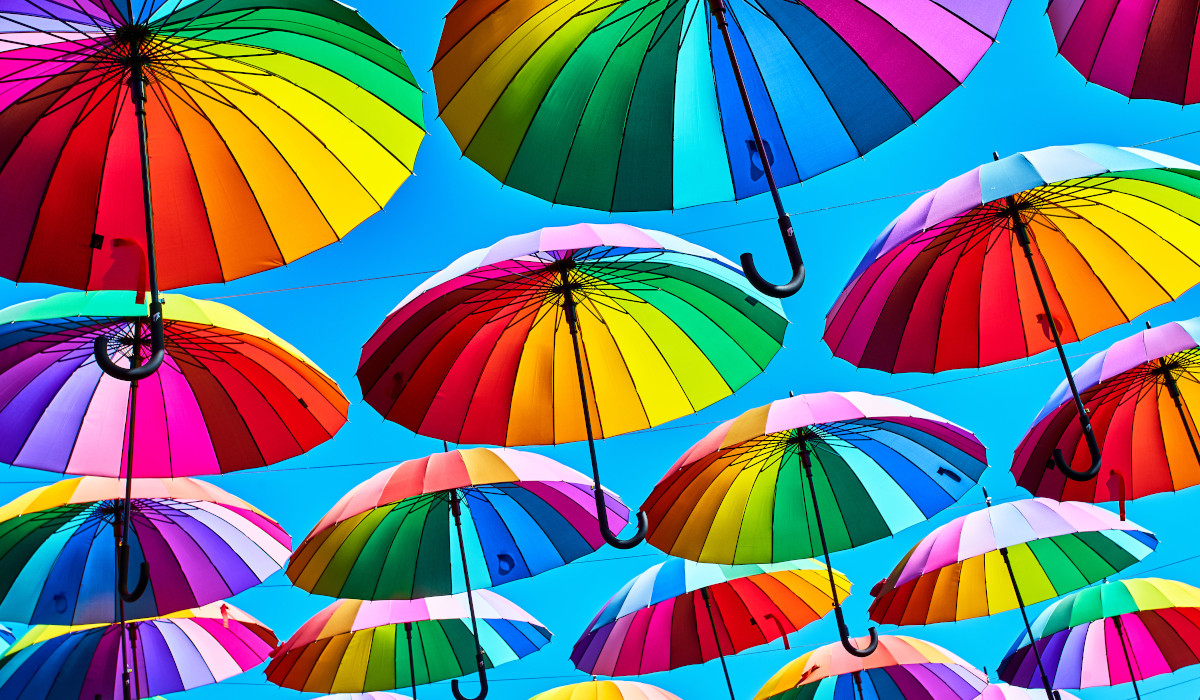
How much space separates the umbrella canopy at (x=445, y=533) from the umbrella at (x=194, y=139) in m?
→ 1.87

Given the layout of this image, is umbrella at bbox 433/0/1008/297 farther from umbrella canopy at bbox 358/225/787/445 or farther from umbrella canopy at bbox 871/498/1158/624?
umbrella canopy at bbox 871/498/1158/624

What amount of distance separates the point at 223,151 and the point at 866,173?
6093 mm

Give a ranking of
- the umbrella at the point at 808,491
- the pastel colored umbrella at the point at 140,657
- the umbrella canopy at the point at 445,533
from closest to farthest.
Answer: the umbrella canopy at the point at 445,533 → the umbrella at the point at 808,491 → the pastel colored umbrella at the point at 140,657

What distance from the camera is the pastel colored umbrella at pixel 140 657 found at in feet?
20.8

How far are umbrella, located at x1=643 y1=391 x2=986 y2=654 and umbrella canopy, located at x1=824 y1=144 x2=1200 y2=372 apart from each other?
761 millimetres

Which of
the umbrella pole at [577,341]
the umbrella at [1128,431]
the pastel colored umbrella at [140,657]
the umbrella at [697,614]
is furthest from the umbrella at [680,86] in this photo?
the pastel colored umbrella at [140,657]

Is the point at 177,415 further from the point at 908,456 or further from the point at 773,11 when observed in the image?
the point at 908,456

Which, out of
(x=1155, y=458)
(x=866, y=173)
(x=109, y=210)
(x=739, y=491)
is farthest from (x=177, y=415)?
(x=866, y=173)

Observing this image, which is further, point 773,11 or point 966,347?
point 966,347

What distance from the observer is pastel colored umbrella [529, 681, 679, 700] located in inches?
257

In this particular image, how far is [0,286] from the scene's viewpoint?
755cm

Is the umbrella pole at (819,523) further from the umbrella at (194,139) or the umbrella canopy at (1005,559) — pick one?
the umbrella at (194,139)

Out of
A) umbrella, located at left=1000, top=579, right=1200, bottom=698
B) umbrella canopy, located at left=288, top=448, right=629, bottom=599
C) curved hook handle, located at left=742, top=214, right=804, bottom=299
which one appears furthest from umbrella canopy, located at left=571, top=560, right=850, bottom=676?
curved hook handle, located at left=742, top=214, right=804, bottom=299

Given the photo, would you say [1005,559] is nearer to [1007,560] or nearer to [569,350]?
[1007,560]
